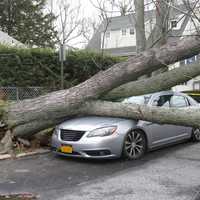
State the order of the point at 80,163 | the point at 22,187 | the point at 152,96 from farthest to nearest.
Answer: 1. the point at 152,96
2. the point at 80,163
3. the point at 22,187

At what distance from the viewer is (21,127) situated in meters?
8.24

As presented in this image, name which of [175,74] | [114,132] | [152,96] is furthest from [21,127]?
[175,74]

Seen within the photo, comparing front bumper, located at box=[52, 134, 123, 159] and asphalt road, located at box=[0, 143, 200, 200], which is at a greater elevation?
front bumper, located at box=[52, 134, 123, 159]

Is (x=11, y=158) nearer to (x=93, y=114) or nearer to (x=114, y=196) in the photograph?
(x=93, y=114)

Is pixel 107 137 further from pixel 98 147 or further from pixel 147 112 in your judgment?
pixel 147 112

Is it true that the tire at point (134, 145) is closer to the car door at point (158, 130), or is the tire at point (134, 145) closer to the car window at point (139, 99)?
the car door at point (158, 130)

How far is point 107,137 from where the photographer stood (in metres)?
7.10

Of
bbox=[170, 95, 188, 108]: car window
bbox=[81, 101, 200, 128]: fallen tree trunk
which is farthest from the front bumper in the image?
bbox=[170, 95, 188, 108]: car window

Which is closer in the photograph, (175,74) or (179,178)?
(179,178)

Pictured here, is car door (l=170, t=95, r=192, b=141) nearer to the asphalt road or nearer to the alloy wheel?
the asphalt road

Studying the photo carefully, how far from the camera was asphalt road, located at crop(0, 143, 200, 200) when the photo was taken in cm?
534

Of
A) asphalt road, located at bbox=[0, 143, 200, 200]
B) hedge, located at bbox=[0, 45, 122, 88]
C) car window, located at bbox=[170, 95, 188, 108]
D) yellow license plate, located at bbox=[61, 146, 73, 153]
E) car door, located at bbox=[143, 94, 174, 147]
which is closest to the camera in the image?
asphalt road, located at bbox=[0, 143, 200, 200]

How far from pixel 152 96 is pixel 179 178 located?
2.97m

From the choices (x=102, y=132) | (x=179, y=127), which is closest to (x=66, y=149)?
(x=102, y=132)
